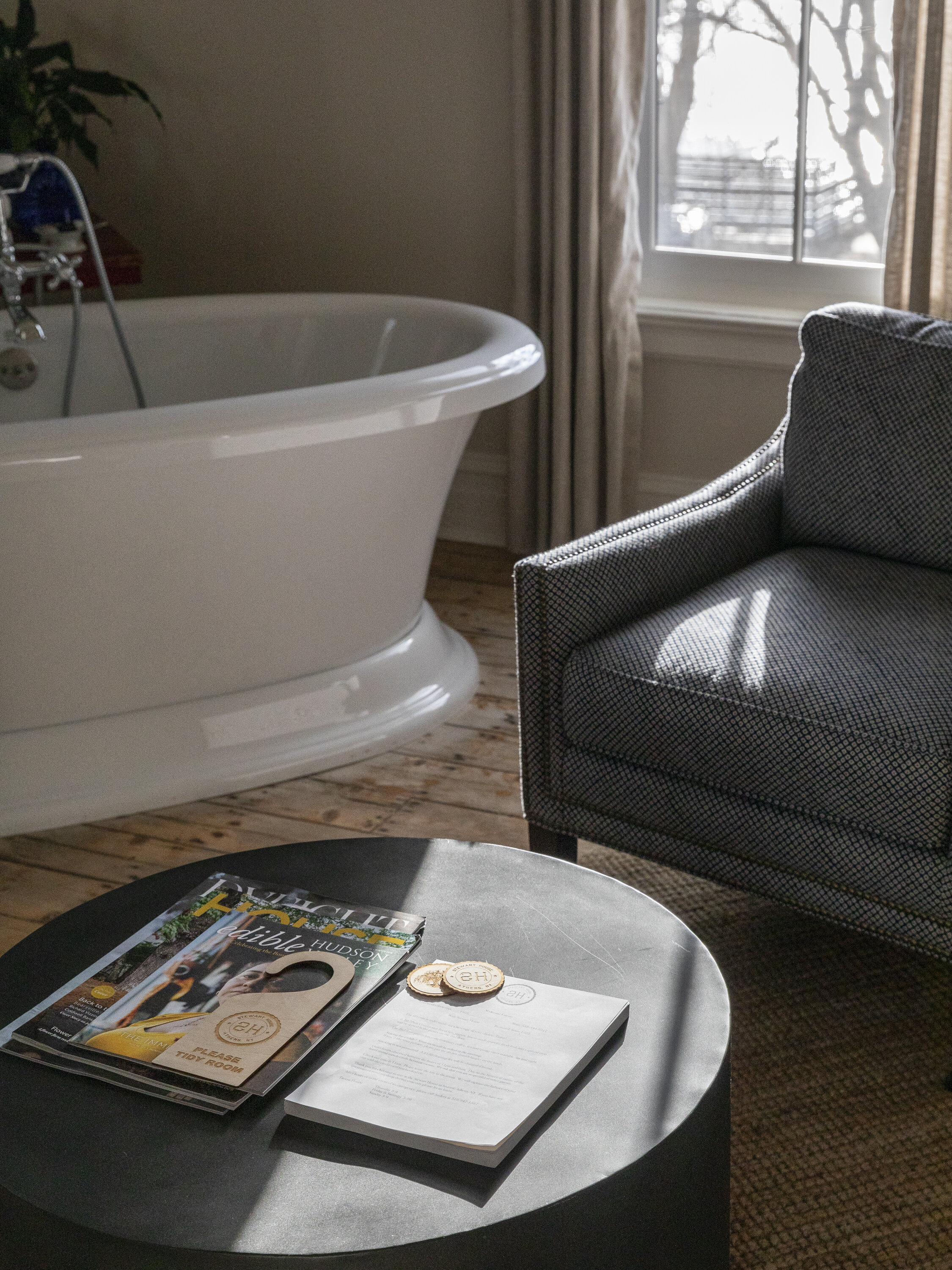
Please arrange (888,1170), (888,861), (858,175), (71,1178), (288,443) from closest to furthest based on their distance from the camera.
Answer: (71,1178), (888,1170), (888,861), (288,443), (858,175)

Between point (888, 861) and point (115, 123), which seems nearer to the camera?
point (888, 861)

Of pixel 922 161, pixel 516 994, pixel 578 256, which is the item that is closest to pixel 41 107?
pixel 578 256

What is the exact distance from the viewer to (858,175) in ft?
9.59

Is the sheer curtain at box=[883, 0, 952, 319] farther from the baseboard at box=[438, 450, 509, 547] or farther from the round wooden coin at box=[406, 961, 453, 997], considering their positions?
the round wooden coin at box=[406, 961, 453, 997]

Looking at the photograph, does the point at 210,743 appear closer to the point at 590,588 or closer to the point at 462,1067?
the point at 590,588

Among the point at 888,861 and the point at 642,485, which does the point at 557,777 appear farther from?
the point at 642,485

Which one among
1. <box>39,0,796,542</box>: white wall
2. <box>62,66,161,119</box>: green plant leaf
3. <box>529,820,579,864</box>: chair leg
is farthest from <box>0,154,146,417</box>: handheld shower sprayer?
<box>529,820,579,864</box>: chair leg

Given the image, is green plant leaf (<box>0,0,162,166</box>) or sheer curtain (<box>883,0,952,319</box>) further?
green plant leaf (<box>0,0,162,166</box>)

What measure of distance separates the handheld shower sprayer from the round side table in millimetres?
1562

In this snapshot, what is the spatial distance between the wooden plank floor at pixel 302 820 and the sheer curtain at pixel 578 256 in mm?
815

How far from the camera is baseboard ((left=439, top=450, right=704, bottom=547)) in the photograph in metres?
3.50

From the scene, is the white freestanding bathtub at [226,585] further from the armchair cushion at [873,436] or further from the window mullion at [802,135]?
the window mullion at [802,135]

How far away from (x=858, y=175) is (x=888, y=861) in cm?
187

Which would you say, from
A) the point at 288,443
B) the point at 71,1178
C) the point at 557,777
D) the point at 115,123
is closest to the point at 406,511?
the point at 288,443
